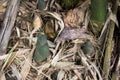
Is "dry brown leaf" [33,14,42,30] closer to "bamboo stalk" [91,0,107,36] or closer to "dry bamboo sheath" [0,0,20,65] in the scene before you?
"dry bamboo sheath" [0,0,20,65]

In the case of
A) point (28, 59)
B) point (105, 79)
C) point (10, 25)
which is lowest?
point (105, 79)

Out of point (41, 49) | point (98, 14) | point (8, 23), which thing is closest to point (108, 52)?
point (98, 14)

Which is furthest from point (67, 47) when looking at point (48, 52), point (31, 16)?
point (31, 16)

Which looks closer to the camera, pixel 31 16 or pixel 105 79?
pixel 105 79

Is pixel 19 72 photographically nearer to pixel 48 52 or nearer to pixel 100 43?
pixel 48 52

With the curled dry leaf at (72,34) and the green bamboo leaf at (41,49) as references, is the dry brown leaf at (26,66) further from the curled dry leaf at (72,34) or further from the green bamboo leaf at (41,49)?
the curled dry leaf at (72,34)

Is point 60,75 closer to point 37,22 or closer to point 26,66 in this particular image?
point 26,66

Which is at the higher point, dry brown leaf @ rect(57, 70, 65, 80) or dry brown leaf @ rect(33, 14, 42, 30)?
dry brown leaf @ rect(33, 14, 42, 30)

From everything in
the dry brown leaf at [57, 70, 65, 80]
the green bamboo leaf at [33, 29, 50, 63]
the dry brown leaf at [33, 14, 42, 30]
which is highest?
the dry brown leaf at [33, 14, 42, 30]

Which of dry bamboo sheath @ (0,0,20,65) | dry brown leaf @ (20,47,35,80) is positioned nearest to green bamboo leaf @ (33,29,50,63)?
dry brown leaf @ (20,47,35,80)
